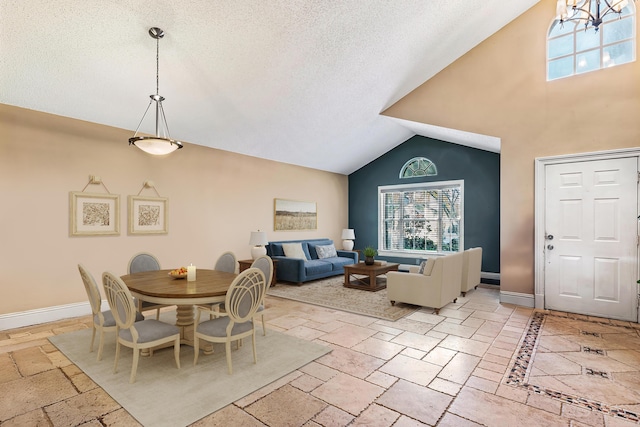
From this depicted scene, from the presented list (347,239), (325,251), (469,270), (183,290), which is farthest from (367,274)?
(183,290)

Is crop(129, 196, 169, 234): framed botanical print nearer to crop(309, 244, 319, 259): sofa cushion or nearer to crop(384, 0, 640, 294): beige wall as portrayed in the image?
crop(309, 244, 319, 259): sofa cushion

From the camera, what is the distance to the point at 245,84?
4.40 m

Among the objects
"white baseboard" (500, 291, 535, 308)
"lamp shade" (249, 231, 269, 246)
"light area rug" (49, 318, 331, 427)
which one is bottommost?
"light area rug" (49, 318, 331, 427)

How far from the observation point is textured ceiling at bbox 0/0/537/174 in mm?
3120

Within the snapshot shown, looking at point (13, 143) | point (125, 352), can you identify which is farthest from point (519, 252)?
point (13, 143)

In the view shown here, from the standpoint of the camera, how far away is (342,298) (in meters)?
5.25

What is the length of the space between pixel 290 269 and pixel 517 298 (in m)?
3.79

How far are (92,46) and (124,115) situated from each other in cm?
126

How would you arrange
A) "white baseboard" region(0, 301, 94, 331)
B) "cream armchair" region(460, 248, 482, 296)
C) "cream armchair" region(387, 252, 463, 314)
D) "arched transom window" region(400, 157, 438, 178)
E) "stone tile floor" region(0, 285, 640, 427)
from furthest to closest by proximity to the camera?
1. "arched transom window" region(400, 157, 438, 178)
2. "cream armchair" region(460, 248, 482, 296)
3. "cream armchair" region(387, 252, 463, 314)
4. "white baseboard" region(0, 301, 94, 331)
5. "stone tile floor" region(0, 285, 640, 427)

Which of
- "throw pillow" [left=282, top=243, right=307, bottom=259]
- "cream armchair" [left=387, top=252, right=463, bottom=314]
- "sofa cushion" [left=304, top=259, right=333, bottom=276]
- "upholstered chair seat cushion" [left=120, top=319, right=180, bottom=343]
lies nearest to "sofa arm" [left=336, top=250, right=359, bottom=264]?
"sofa cushion" [left=304, top=259, right=333, bottom=276]

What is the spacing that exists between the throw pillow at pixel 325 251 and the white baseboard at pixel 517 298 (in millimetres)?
3653

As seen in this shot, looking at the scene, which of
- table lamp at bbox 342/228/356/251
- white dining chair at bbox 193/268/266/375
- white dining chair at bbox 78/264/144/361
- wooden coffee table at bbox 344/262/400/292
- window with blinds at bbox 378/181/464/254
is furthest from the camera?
table lamp at bbox 342/228/356/251

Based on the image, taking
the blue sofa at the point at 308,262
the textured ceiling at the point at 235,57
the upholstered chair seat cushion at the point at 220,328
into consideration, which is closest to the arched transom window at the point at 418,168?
the textured ceiling at the point at 235,57

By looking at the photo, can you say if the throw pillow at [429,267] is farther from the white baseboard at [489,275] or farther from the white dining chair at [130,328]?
the white dining chair at [130,328]
